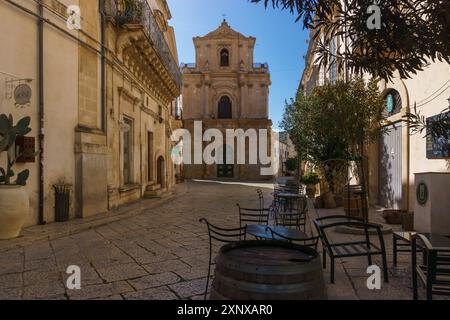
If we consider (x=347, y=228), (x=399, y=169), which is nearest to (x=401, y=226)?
(x=347, y=228)

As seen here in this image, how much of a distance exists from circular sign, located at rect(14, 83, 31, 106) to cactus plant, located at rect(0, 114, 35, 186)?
0.37 m

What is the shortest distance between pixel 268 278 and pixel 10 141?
555 cm

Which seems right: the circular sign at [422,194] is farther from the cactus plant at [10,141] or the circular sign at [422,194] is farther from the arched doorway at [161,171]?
the arched doorway at [161,171]

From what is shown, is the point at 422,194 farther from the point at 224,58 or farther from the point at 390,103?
the point at 224,58

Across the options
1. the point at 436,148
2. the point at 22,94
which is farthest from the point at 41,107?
the point at 436,148

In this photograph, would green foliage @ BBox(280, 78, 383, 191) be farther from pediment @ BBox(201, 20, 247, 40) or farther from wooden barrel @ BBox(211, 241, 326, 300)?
pediment @ BBox(201, 20, 247, 40)

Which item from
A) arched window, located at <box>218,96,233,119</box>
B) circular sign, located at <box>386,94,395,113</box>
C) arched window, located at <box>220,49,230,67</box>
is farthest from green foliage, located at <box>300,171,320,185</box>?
arched window, located at <box>220,49,230,67</box>

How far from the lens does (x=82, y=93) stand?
26.9 feet

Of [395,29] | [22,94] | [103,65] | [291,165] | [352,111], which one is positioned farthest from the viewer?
[291,165]

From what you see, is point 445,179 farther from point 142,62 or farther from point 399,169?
point 142,62

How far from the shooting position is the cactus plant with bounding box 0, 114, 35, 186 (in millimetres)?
5742

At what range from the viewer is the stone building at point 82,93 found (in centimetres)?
660

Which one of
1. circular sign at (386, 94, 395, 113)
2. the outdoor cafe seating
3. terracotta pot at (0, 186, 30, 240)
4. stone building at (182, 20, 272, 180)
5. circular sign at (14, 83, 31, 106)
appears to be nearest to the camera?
the outdoor cafe seating

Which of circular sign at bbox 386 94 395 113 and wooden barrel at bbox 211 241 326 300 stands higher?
circular sign at bbox 386 94 395 113
